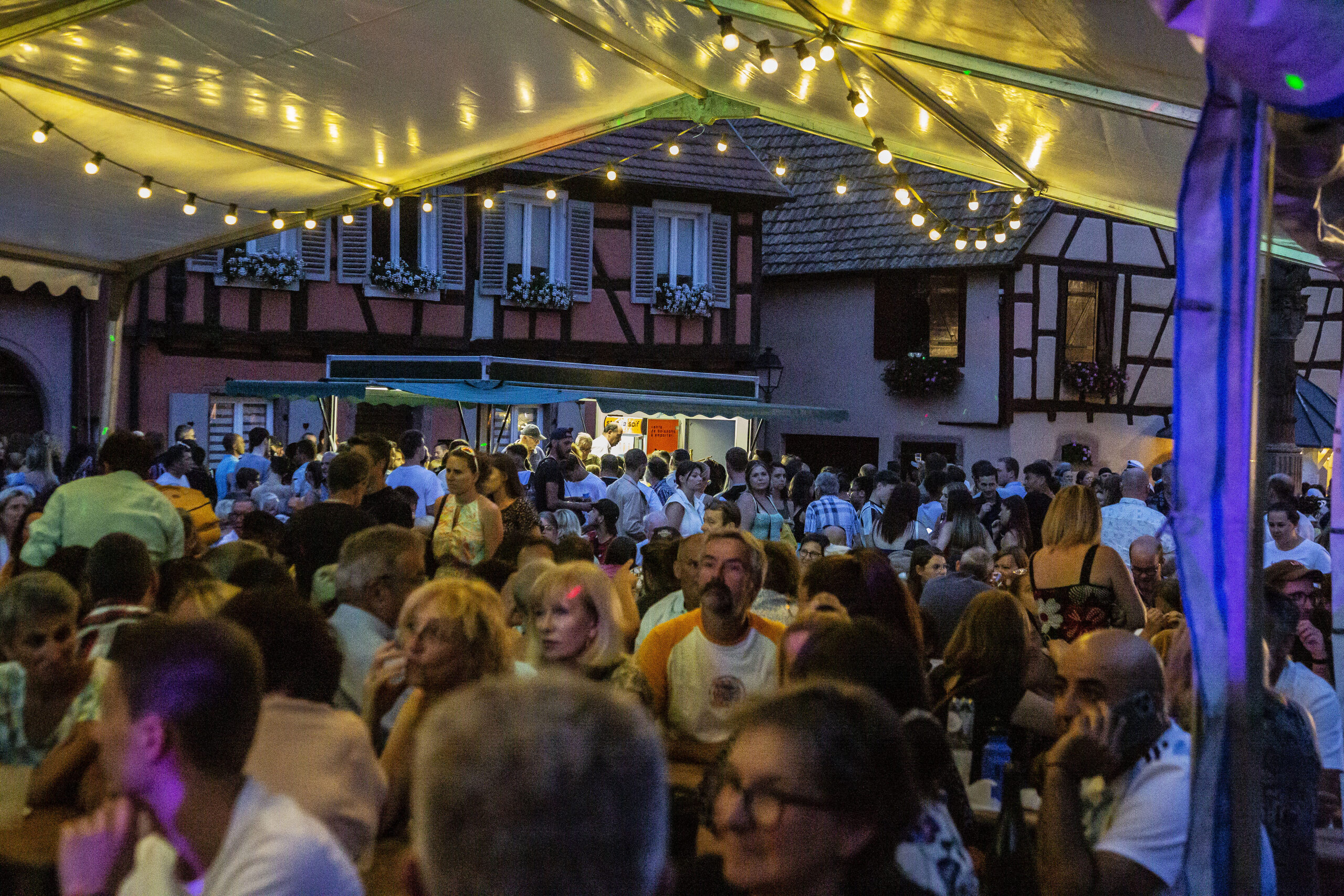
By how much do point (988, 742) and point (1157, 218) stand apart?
511 centimetres

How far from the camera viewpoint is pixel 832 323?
2198cm

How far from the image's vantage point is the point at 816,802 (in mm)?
1779

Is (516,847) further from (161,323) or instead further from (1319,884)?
(161,323)

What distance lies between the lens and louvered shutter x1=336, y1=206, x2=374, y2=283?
17.4 meters

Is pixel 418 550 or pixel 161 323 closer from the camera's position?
pixel 418 550

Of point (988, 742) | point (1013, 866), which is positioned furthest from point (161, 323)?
point (1013, 866)

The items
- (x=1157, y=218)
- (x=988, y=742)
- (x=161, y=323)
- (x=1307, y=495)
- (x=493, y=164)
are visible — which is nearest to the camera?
(x=988, y=742)

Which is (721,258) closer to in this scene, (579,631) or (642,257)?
(642,257)

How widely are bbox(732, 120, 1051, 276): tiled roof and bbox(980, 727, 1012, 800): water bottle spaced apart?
52.6 feet

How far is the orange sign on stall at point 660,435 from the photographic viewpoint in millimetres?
18531

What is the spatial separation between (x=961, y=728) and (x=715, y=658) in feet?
2.65

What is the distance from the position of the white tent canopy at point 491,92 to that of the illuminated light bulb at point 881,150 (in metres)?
0.15

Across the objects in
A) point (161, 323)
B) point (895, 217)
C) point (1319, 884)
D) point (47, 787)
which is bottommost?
point (1319, 884)

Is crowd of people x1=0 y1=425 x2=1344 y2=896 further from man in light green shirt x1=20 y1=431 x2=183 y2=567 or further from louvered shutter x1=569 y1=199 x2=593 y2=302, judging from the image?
louvered shutter x1=569 y1=199 x2=593 y2=302
